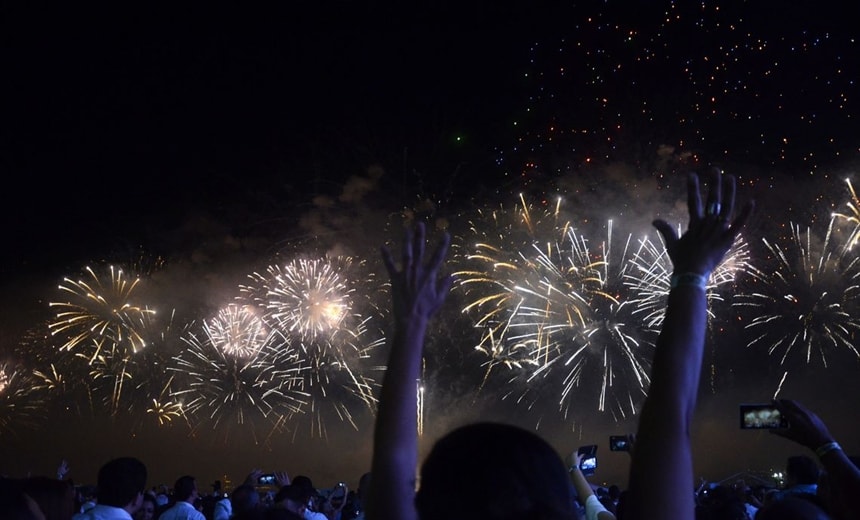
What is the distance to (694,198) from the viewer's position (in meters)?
2.32

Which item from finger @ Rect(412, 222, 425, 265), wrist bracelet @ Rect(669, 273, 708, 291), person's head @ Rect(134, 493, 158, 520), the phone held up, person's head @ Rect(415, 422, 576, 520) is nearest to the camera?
person's head @ Rect(415, 422, 576, 520)

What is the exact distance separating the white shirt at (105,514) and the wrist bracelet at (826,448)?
476 cm

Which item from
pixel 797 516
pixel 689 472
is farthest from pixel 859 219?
pixel 689 472

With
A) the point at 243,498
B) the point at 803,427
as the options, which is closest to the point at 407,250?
the point at 803,427

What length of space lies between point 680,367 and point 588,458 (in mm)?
4232

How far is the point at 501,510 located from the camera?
1.62 meters

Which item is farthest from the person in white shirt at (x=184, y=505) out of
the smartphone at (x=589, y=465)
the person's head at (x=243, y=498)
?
the smartphone at (x=589, y=465)

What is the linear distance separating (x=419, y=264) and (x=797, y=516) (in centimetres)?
159

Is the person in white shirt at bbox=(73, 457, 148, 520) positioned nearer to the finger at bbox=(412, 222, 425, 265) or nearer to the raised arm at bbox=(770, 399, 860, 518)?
the finger at bbox=(412, 222, 425, 265)

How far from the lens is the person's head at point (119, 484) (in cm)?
597

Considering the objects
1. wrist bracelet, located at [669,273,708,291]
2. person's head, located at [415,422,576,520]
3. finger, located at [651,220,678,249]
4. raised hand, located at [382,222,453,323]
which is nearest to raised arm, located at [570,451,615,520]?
raised hand, located at [382,222,453,323]

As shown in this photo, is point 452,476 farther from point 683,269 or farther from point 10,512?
point 10,512

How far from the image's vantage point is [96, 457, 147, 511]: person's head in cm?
597

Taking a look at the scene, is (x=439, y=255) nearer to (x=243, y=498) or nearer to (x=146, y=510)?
(x=243, y=498)
